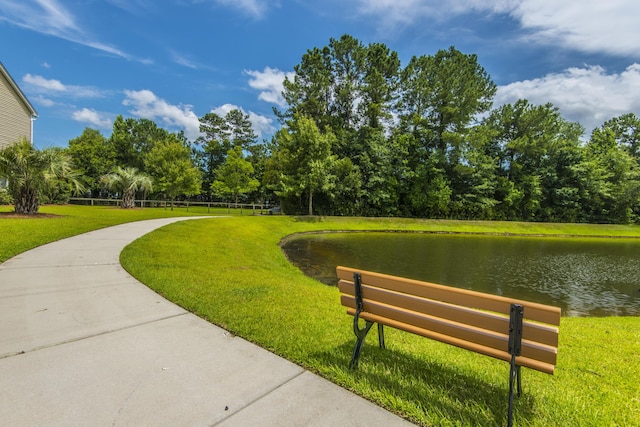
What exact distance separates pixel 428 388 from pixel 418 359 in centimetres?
60

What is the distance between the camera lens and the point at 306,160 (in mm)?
27234

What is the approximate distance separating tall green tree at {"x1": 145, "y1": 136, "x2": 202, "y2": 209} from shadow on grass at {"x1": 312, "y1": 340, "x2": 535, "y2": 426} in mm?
30200

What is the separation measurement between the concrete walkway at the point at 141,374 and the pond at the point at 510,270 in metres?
6.07

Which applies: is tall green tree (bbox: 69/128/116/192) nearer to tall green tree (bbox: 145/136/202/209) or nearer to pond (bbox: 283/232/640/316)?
tall green tree (bbox: 145/136/202/209)

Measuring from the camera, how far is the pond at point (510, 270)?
9.12 metres

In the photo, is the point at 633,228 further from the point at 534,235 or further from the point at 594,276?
the point at 594,276

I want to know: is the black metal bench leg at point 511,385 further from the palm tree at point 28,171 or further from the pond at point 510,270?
the palm tree at point 28,171

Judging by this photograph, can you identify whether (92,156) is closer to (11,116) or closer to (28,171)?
(11,116)

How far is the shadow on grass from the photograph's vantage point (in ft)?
7.73

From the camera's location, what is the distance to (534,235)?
29984mm

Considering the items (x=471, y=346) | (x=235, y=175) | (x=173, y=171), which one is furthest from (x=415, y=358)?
(x=235, y=175)

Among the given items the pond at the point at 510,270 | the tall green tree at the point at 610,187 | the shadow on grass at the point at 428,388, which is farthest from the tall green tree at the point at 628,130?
the shadow on grass at the point at 428,388

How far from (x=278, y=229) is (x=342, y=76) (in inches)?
877

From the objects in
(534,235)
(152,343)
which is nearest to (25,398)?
(152,343)
